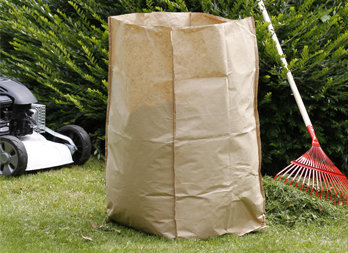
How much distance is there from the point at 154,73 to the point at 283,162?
232 cm

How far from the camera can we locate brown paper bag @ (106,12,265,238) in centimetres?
271

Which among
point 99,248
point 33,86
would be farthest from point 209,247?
point 33,86

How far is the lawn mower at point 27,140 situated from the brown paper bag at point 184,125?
1.55m

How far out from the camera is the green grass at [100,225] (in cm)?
279

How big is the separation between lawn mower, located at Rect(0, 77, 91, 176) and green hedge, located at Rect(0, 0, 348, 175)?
0.28 m

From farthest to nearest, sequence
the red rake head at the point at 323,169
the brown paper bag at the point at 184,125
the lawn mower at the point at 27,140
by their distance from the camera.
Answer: the lawn mower at the point at 27,140
the red rake head at the point at 323,169
the brown paper bag at the point at 184,125

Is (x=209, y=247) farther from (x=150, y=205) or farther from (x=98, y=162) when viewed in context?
(x=98, y=162)

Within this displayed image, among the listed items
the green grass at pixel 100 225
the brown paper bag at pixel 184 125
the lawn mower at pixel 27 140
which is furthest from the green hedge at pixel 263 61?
the brown paper bag at pixel 184 125

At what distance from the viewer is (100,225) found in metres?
3.12

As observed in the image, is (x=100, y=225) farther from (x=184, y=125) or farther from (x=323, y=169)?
(x=323, y=169)

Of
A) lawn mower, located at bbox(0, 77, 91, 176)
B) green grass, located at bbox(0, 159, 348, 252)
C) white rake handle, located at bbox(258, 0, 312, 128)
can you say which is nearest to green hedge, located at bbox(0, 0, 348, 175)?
white rake handle, located at bbox(258, 0, 312, 128)

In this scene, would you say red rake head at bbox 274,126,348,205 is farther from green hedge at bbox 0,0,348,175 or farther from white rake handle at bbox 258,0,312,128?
green hedge at bbox 0,0,348,175

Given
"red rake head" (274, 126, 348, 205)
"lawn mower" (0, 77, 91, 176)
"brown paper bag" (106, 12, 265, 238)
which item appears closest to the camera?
"brown paper bag" (106, 12, 265, 238)

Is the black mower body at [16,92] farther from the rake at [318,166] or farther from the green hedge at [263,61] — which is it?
the rake at [318,166]
